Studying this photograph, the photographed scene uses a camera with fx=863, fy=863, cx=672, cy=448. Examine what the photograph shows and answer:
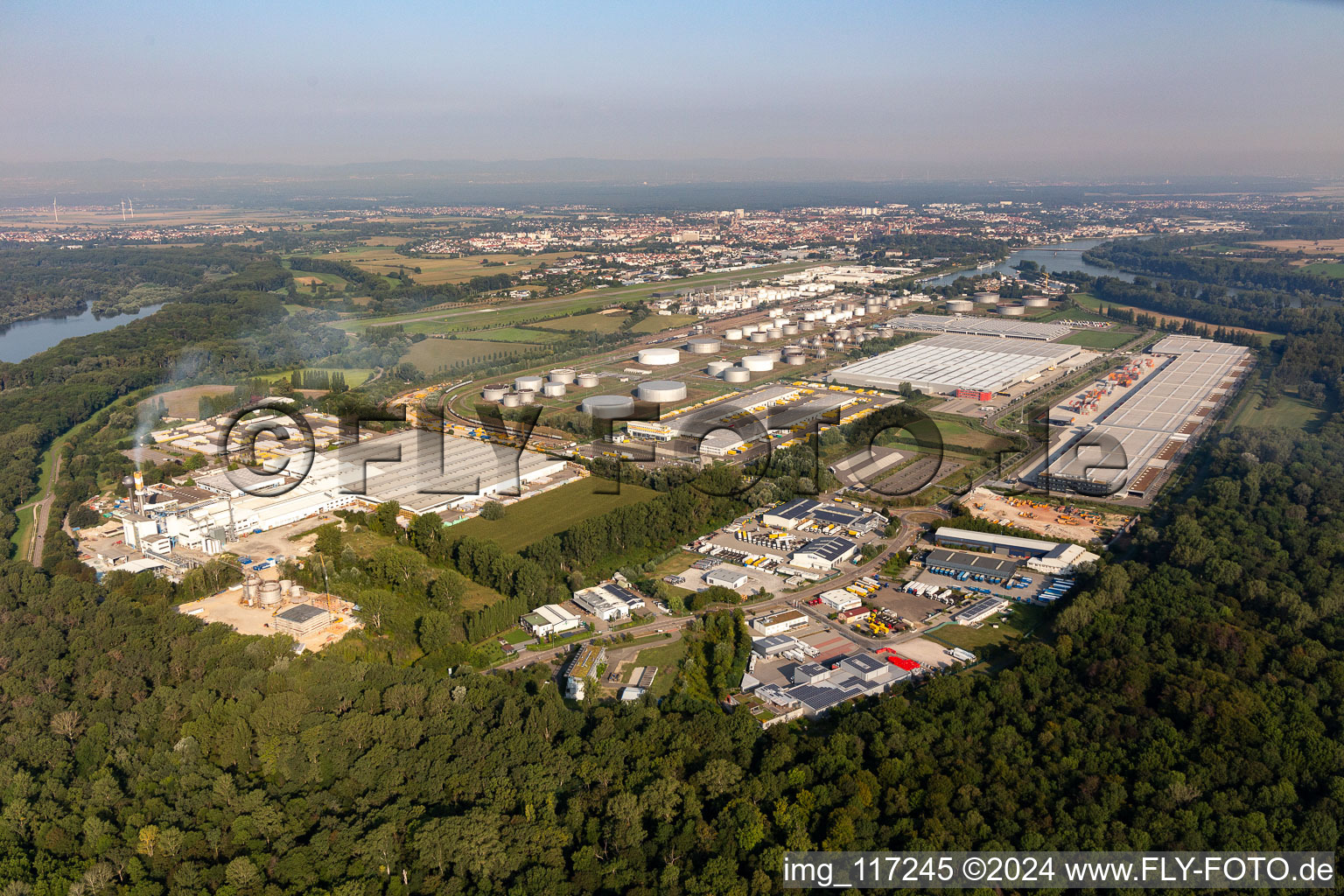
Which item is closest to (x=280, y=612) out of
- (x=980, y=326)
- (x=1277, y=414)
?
(x=1277, y=414)

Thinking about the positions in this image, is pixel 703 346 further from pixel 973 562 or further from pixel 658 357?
pixel 973 562

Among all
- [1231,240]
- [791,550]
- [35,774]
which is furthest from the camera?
[1231,240]

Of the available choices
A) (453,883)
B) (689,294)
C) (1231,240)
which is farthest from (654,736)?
(1231,240)

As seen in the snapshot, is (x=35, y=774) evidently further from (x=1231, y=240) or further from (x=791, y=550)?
(x=1231, y=240)

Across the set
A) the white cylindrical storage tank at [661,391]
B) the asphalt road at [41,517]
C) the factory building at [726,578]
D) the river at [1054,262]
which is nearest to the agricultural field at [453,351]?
the white cylindrical storage tank at [661,391]

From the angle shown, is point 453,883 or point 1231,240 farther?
point 1231,240
